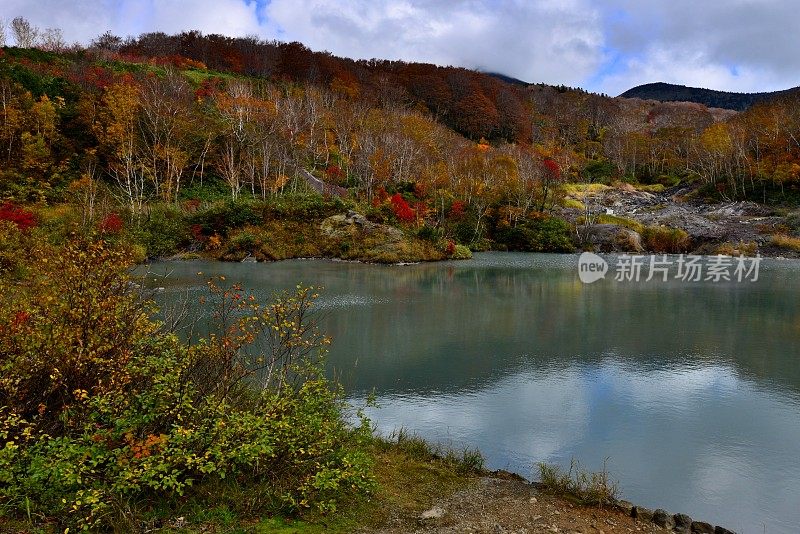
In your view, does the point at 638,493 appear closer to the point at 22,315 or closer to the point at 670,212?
the point at 22,315

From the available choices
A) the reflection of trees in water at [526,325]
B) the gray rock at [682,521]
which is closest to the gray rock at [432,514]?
the gray rock at [682,521]

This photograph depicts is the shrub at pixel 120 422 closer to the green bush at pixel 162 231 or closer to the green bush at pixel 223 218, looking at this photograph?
the green bush at pixel 162 231

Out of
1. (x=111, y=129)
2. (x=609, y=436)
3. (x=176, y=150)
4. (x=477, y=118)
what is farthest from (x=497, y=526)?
(x=477, y=118)

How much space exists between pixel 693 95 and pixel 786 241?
491 ft

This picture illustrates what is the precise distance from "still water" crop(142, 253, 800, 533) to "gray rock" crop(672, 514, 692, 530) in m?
0.51

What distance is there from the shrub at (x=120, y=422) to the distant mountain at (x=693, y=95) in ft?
568

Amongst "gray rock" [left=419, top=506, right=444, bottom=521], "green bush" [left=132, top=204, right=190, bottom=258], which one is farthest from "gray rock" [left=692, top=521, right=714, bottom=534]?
"green bush" [left=132, top=204, right=190, bottom=258]

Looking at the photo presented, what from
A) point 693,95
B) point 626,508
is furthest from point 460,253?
point 693,95

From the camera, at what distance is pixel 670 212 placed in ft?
160

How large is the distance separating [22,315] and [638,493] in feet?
22.9

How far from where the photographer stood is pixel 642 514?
5.29m

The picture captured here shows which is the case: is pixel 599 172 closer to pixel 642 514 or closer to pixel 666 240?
pixel 666 240

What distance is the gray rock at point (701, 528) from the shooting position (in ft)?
16.7

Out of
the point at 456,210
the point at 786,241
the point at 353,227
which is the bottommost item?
the point at 353,227
